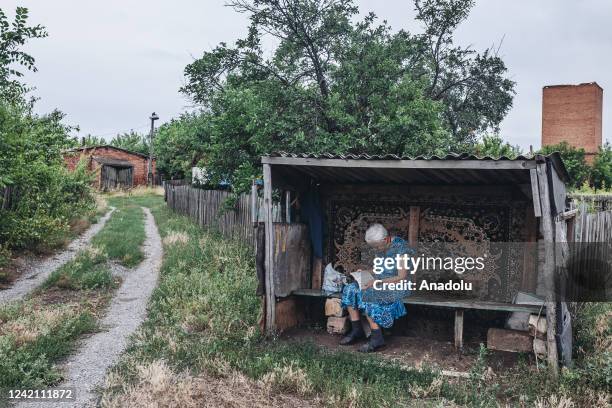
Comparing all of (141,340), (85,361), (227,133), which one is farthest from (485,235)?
(227,133)

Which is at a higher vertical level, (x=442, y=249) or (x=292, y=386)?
(x=442, y=249)

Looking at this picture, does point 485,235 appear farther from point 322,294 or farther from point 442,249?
point 322,294

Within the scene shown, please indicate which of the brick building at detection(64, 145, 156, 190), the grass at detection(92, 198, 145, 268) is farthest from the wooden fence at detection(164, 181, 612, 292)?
the brick building at detection(64, 145, 156, 190)

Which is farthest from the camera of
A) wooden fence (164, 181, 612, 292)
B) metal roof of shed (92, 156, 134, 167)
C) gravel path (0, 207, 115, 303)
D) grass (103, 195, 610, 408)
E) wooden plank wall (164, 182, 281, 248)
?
metal roof of shed (92, 156, 134, 167)

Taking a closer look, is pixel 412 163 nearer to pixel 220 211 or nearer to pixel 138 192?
pixel 220 211

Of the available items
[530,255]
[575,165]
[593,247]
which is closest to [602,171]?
[575,165]

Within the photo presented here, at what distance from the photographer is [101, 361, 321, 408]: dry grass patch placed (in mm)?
4641

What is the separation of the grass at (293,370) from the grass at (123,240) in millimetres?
4601

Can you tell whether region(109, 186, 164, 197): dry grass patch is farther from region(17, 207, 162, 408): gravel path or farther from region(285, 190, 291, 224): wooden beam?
region(285, 190, 291, 224): wooden beam

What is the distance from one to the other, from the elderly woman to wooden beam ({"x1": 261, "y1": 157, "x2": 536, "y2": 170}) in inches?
36.5

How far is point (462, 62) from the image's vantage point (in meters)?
17.2

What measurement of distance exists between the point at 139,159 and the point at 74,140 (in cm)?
2783

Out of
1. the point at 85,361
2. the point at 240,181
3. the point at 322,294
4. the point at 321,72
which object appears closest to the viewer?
the point at 85,361

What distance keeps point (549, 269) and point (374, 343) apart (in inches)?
90.6
